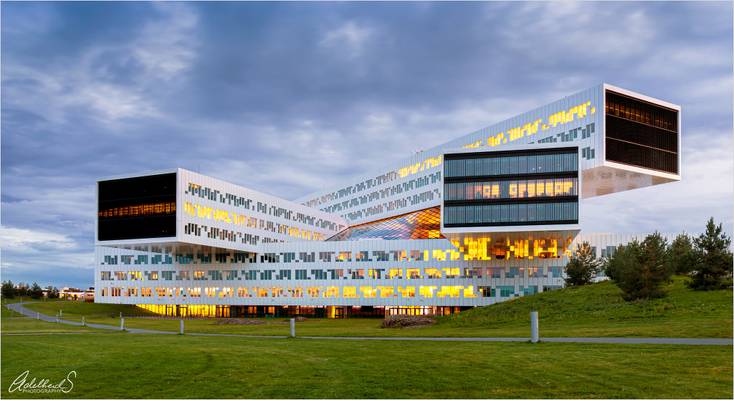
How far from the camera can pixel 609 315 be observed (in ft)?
148

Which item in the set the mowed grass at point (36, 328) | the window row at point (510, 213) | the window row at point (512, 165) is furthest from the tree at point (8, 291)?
the window row at point (512, 165)

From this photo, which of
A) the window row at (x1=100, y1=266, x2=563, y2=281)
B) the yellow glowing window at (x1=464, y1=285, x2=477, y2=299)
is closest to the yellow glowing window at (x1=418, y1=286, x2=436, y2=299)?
the window row at (x1=100, y1=266, x2=563, y2=281)

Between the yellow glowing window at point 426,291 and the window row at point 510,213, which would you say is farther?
the yellow glowing window at point 426,291

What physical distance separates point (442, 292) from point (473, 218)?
1986 centimetres

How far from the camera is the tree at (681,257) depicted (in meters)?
53.5

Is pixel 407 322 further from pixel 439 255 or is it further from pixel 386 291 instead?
pixel 386 291

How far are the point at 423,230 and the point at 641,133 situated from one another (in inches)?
1593

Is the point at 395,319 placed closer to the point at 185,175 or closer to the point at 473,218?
the point at 473,218

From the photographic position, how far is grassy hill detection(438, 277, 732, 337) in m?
32.8

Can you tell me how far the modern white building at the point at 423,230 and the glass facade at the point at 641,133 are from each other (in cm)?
23

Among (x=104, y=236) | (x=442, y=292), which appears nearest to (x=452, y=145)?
(x=442, y=292)

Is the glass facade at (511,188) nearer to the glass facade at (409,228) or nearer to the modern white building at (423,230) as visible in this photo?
the modern white building at (423,230)

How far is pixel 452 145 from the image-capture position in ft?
401

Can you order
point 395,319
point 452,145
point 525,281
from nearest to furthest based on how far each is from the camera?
point 395,319 → point 525,281 → point 452,145
